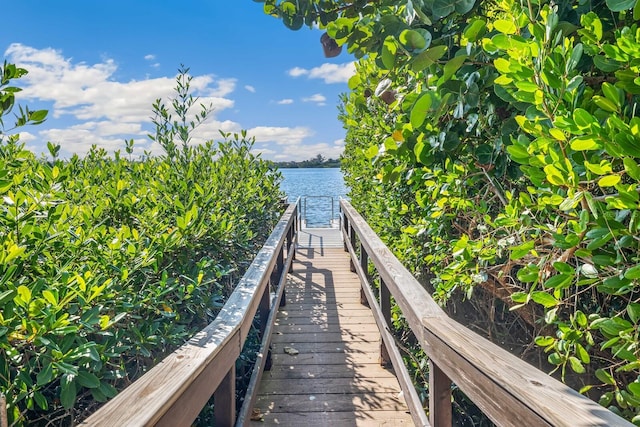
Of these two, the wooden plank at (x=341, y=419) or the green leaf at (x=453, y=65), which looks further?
the wooden plank at (x=341, y=419)

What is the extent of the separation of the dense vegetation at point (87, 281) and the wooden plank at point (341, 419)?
72 cm

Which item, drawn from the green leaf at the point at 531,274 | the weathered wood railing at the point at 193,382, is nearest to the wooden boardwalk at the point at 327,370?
the weathered wood railing at the point at 193,382

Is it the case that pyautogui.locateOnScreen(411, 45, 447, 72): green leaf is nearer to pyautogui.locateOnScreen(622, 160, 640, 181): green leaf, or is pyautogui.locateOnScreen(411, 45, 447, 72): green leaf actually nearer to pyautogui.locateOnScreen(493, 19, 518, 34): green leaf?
pyautogui.locateOnScreen(493, 19, 518, 34): green leaf

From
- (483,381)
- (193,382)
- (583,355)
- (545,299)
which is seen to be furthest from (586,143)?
(193,382)

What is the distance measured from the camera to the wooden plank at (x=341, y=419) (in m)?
1.99

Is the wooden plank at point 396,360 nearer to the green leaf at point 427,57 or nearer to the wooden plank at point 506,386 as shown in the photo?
the wooden plank at point 506,386

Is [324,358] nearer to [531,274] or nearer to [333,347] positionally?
[333,347]

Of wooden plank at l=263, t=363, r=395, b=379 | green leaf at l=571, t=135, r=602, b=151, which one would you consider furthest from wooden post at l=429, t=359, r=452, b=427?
wooden plank at l=263, t=363, r=395, b=379

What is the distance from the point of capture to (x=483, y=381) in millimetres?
930

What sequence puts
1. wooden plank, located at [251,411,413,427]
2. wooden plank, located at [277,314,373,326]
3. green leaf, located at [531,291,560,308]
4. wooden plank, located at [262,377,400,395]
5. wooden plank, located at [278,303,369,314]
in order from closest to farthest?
green leaf, located at [531,291,560,308]
wooden plank, located at [251,411,413,427]
wooden plank, located at [262,377,400,395]
wooden plank, located at [277,314,373,326]
wooden plank, located at [278,303,369,314]

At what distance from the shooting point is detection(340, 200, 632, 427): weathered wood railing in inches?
27.1

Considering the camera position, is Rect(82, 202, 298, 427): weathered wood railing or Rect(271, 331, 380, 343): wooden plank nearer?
Rect(82, 202, 298, 427): weathered wood railing

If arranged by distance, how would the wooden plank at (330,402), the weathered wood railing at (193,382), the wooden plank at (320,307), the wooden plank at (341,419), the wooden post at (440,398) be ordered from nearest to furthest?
the weathered wood railing at (193,382) < the wooden post at (440,398) < the wooden plank at (341,419) < the wooden plank at (330,402) < the wooden plank at (320,307)

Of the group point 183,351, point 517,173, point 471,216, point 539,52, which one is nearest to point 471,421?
point 471,216
